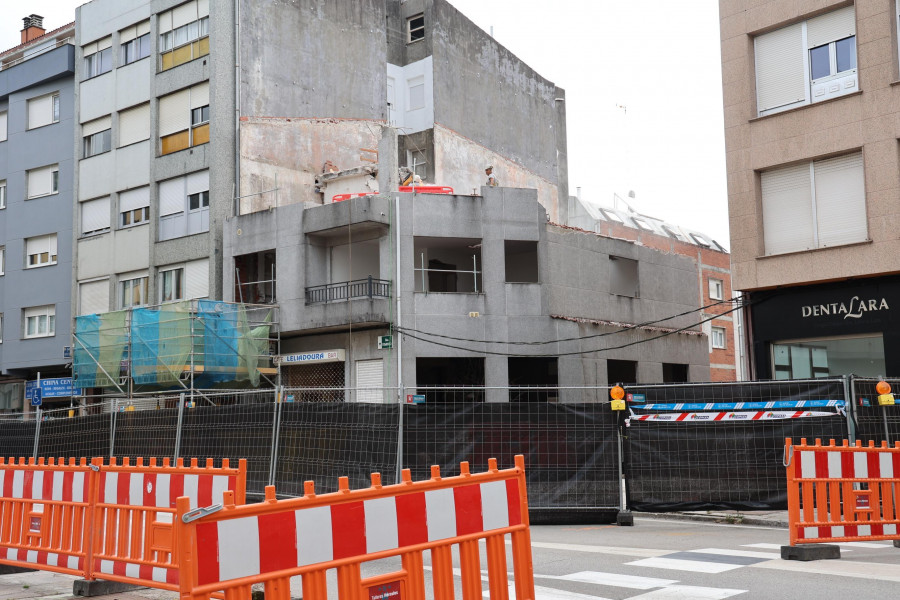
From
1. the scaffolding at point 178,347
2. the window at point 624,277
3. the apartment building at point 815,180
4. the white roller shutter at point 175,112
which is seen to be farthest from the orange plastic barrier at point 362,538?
the white roller shutter at point 175,112

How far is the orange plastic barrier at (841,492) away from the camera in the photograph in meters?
9.84

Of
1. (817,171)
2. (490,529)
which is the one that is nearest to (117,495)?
(490,529)

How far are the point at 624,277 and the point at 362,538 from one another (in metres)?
32.5

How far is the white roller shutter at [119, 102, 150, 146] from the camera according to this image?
121 ft

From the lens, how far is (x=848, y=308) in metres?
21.1

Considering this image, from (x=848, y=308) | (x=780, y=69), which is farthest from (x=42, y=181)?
(x=848, y=308)

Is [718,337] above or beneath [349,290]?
beneath

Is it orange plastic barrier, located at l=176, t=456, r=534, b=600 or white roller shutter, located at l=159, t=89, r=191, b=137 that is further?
white roller shutter, located at l=159, t=89, r=191, b=137

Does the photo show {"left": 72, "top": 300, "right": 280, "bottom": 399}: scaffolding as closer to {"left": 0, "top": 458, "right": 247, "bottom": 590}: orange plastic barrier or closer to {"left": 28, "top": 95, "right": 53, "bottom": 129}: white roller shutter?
{"left": 28, "top": 95, "right": 53, "bottom": 129}: white roller shutter

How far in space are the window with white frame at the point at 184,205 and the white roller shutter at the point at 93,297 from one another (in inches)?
143

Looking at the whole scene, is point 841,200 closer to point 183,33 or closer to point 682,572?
point 682,572

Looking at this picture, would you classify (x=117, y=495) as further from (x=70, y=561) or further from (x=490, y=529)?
(x=490, y=529)

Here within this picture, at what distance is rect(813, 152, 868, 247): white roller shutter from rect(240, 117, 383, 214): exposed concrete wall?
17.3 meters

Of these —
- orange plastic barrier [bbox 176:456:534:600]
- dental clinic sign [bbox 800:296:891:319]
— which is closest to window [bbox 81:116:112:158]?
dental clinic sign [bbox 800:296:891:319]
